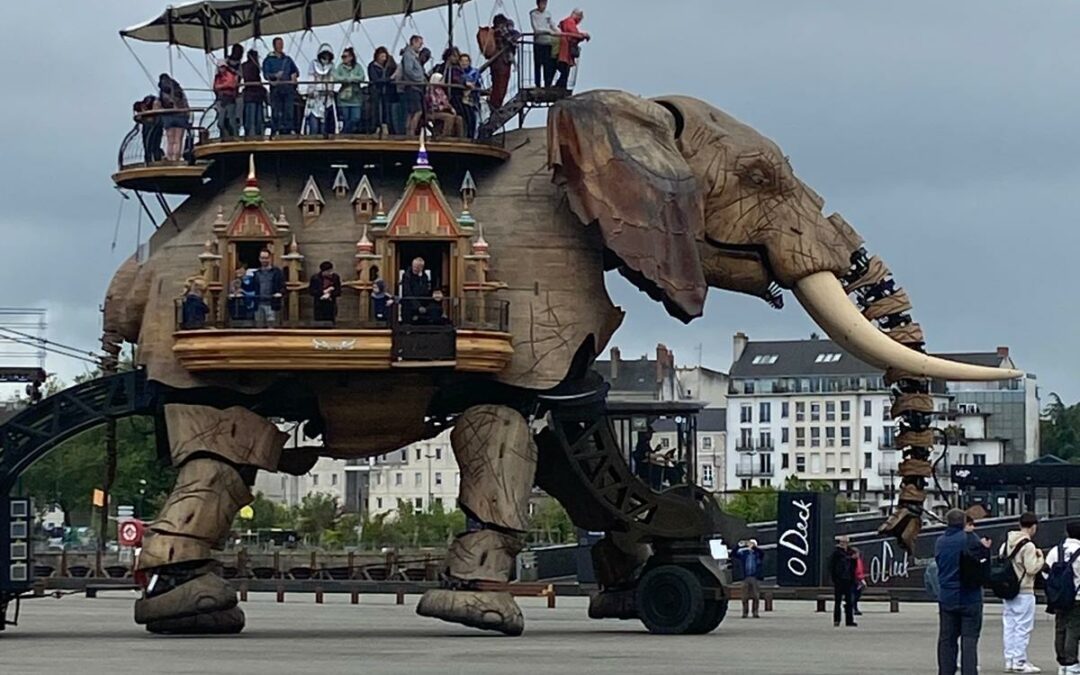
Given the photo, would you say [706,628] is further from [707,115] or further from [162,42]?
[162,42]

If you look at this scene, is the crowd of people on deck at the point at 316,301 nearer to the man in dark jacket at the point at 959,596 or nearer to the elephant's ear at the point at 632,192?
the elephant's ear at the point at 632,192

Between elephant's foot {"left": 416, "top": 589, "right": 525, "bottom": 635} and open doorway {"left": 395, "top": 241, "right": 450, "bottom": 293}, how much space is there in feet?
11.0

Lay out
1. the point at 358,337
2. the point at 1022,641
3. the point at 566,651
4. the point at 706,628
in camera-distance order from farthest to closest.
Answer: the point at 706,628 < the point at 358,337 < the point at 566,651 < the point at 1022,641

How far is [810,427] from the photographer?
13788 cm

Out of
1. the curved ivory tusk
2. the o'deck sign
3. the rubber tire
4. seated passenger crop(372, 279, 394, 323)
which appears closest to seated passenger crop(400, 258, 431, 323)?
seated passenger crop(372, 279, 394, 323)

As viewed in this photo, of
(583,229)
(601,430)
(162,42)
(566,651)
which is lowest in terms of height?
(566,651)

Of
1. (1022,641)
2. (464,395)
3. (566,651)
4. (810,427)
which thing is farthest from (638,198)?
(810,427)

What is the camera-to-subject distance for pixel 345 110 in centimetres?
3033

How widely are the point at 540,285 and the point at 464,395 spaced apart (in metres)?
1.72

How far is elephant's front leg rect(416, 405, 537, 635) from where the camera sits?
29.1m

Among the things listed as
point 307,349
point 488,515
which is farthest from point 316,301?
point 488,515

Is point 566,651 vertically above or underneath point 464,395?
underneath

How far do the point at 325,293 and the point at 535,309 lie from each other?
2304mm

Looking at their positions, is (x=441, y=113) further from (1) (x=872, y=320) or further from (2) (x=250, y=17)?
(1) (x=872, y=320)
